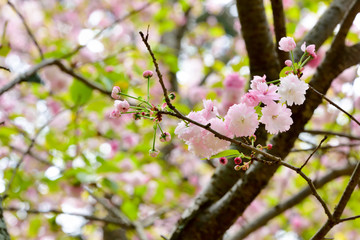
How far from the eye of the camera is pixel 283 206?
1575 mm

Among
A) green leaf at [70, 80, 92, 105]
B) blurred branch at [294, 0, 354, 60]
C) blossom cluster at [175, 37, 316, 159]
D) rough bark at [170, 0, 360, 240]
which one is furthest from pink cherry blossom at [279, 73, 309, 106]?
green leaf at [70, 80, 92, 105]

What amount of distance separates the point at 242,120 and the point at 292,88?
11cm

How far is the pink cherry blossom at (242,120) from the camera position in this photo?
0.67 metres

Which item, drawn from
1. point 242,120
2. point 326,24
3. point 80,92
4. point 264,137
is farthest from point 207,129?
point 80,92

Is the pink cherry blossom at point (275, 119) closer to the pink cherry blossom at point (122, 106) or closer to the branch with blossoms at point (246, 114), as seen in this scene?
the branch with blossoms at point (246, 114)

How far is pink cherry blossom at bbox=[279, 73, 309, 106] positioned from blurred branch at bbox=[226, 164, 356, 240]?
985 mm

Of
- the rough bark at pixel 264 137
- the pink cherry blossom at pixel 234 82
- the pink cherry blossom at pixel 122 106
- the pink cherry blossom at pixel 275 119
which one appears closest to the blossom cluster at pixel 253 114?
the pink cherry blossom at pixel 275 119

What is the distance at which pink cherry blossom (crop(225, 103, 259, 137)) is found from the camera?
67 cm

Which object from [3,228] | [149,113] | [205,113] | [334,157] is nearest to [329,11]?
[205,113]

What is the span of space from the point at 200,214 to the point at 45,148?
1.38 m

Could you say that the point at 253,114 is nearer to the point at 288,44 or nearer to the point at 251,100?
the point at 251,100

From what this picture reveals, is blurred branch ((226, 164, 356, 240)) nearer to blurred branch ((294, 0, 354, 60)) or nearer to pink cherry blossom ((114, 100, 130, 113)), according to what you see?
blurred branch ((294, 0, 354, 60))

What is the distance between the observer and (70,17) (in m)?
4.52

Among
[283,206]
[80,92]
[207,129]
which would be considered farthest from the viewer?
[80,92]
